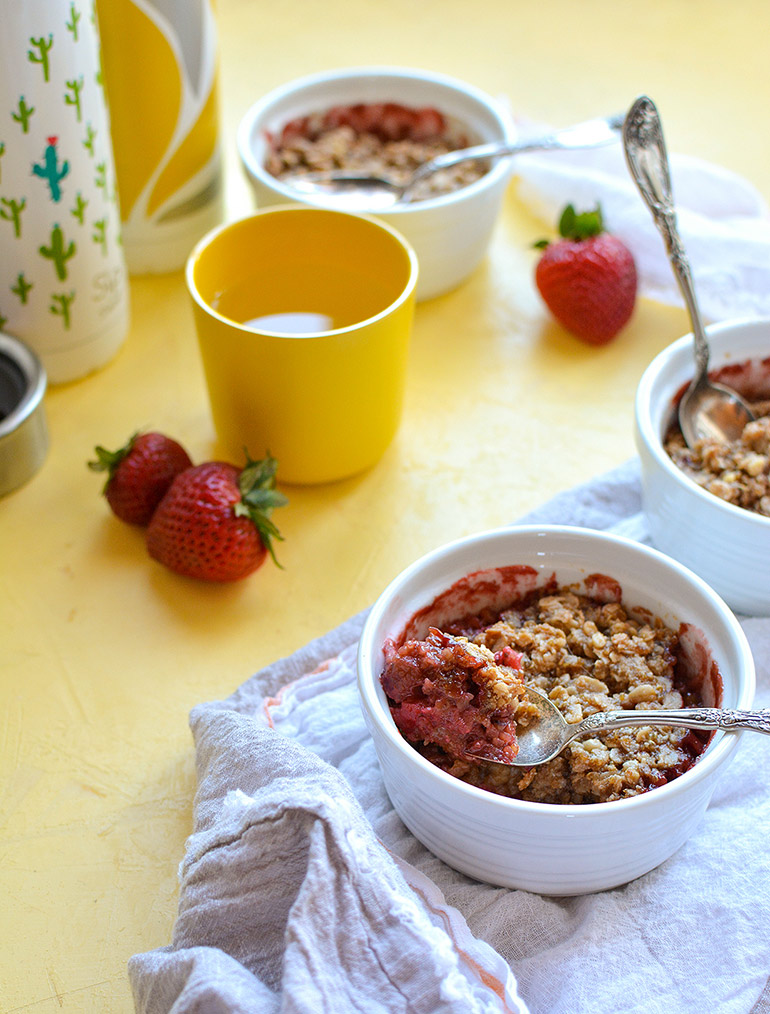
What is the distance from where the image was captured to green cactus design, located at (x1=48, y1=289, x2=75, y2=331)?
1.32m

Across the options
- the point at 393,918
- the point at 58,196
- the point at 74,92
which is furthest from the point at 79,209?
the point at 393,918

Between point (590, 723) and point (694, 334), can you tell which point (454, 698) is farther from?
point (694, 334)

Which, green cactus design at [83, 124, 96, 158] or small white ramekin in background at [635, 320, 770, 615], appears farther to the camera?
green cactus design at [83, 124, 96, 158]

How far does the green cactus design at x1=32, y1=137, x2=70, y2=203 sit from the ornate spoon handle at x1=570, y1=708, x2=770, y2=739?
847 mm

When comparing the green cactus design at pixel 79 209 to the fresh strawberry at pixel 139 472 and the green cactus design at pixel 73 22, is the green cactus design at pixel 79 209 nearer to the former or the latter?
the green cactus design at pixel 73 22

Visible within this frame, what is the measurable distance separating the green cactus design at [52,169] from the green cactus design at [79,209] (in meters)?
0.02

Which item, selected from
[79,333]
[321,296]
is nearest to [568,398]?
[321,296]

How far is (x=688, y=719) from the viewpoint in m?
0.83

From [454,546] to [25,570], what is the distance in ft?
1.70

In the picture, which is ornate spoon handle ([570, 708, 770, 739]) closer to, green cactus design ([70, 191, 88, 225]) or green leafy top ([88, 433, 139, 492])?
green leafy top ([88, 433, 139, 492])

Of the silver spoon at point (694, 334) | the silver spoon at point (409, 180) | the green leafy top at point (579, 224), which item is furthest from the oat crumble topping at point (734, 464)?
the silver spoon at point (409, 180)

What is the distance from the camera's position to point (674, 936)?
2.79 feet

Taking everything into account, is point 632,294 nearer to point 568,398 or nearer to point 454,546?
point 568,398

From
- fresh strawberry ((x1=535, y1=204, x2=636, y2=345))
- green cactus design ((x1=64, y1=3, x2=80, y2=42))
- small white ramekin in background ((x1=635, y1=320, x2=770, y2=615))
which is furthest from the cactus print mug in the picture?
small white ramekin in background ((x1=635, y1=320, x2=770, y2=615))
